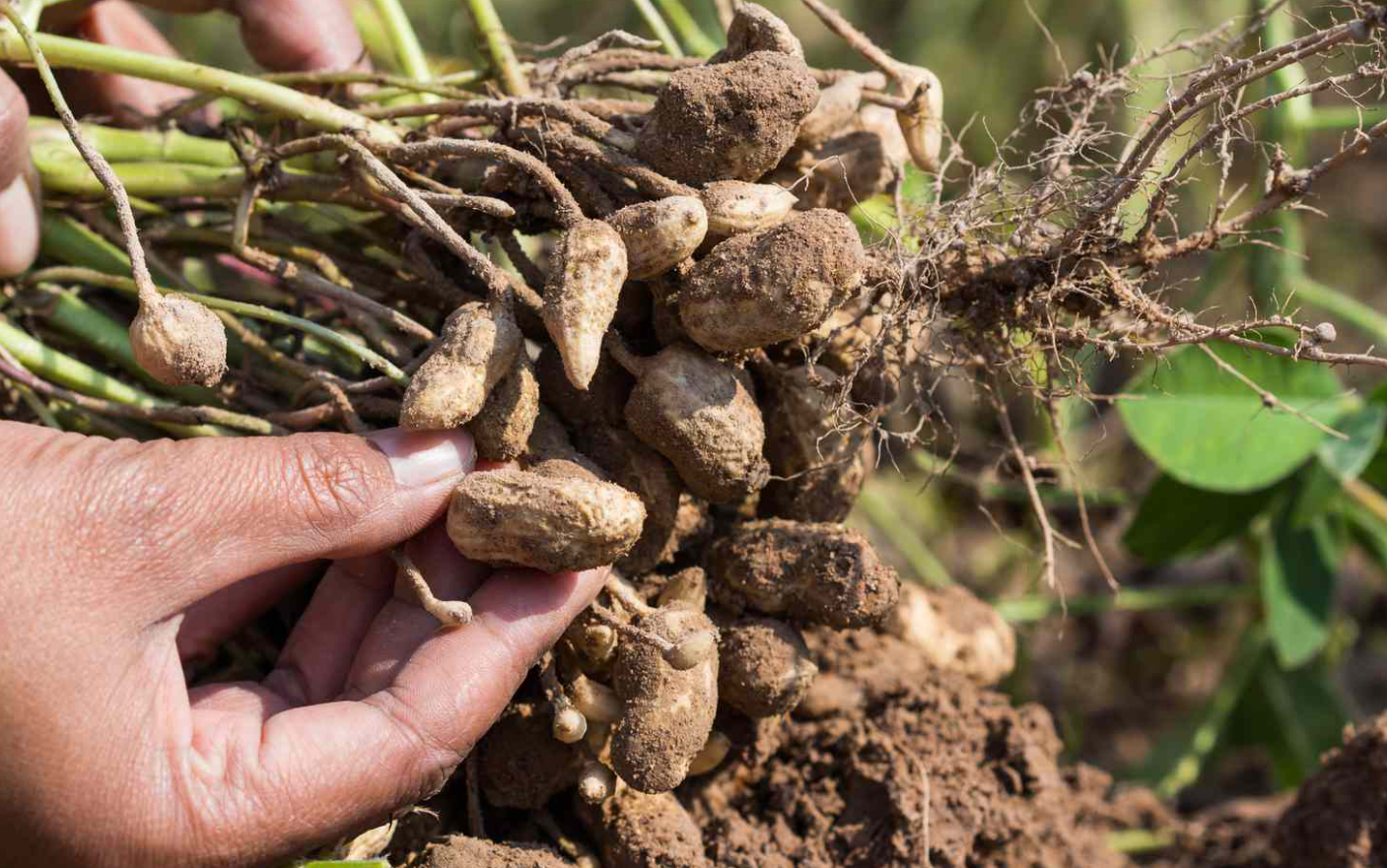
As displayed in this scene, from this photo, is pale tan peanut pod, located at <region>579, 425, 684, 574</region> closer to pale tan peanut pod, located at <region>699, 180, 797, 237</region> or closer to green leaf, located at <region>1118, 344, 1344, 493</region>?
pale tan peanut pod, located at <region>699, 180, 797, 237</region>

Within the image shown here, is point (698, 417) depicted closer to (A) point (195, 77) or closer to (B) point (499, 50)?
(B) point (499, 50)

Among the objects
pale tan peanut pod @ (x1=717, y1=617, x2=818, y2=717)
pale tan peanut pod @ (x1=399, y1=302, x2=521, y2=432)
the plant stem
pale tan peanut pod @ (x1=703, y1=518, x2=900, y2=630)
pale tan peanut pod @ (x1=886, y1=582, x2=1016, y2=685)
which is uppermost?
the plant stem

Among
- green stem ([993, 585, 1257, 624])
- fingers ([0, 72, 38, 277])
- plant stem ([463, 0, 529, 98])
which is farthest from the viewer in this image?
green stem ([993, 585, 1257, 624])

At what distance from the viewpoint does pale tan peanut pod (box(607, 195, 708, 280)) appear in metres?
0.93

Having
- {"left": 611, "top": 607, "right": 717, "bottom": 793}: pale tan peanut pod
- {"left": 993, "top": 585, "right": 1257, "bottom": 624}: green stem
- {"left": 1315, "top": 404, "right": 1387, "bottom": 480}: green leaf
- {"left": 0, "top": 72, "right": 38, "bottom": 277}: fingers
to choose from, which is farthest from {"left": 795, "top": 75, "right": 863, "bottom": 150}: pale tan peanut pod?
{"left": 993, "top": 585, "right": 1257, "bottom": 624}: green stem

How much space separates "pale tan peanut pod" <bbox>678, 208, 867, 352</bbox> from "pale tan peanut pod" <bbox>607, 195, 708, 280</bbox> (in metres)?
0.03

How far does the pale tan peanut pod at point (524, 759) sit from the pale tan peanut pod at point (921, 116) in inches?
27.4

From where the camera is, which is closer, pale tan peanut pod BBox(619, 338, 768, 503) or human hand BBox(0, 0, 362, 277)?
pale tan peanut pod BBox(619, 338, 768, 503)

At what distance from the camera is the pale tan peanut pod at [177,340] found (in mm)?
A: 897

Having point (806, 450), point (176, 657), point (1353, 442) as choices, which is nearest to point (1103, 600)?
point (1353, 442)

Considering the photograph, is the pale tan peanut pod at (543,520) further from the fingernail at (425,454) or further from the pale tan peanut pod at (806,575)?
the pale tan peanut pod at (806,575)

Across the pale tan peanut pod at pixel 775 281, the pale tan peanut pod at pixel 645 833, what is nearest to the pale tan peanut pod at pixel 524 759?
the pale tan peanut pod at pixel 645 833

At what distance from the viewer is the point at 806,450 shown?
1124 millimetres

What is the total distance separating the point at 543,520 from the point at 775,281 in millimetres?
282
